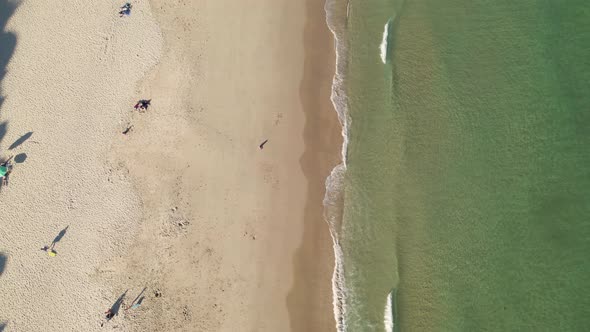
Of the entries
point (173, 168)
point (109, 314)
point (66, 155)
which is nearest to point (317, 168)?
point (173, 168)

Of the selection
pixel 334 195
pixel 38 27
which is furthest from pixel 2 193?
pixel 334 195

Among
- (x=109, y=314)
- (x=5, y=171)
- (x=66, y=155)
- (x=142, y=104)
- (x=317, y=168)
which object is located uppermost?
(x=317, y=168)

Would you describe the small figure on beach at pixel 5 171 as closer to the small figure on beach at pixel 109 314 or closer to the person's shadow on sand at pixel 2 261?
the person's shadow on sand at pixel 2 261

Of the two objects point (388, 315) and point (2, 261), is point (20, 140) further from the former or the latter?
point (388, 315)

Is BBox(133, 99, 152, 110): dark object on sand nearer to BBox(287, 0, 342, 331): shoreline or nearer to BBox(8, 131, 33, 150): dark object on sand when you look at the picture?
BBox(8, 131, 33, 150): dark object on sand

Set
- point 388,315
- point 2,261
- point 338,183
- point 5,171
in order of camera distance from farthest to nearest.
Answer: point 5,171, point 2,261, point 338,183, point 388,315

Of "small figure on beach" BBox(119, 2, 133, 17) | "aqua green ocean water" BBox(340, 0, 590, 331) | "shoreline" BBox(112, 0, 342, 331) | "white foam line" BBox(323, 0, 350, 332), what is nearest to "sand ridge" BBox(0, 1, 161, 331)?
"small figure on beach" BBox(119, 2, 133, 17)
